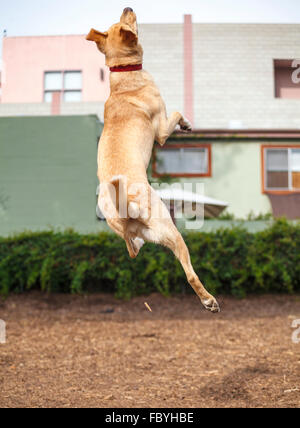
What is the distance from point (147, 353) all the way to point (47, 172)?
577cm

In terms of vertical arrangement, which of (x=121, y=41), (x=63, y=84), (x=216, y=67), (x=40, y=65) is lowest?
(x=121, y=41)

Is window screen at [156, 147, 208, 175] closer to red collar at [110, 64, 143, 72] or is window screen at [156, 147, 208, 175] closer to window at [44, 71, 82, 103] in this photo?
window at [44, 71, 82, 103]

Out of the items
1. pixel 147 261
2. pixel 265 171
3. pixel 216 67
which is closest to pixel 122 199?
pixel 147 261

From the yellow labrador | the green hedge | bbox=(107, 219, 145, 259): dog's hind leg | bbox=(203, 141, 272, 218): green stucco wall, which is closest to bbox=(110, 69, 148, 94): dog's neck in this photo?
the yellow labrador

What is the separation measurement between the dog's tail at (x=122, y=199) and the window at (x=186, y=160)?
11.0 metres

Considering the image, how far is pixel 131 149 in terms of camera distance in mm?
2654

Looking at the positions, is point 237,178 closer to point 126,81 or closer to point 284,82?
point 284,82

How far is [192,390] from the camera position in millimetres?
5355

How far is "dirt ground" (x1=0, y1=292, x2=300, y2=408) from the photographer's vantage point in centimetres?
514

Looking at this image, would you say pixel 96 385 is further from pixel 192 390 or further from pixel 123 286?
pixel 123 286

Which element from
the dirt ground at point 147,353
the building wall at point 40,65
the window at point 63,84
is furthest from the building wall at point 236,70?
the dirt ground at point 147,353

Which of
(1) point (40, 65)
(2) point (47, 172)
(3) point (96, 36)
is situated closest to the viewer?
(3) point (96, 36)

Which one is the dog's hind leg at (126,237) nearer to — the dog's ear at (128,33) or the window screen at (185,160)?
the dog's ear at (128,33)
